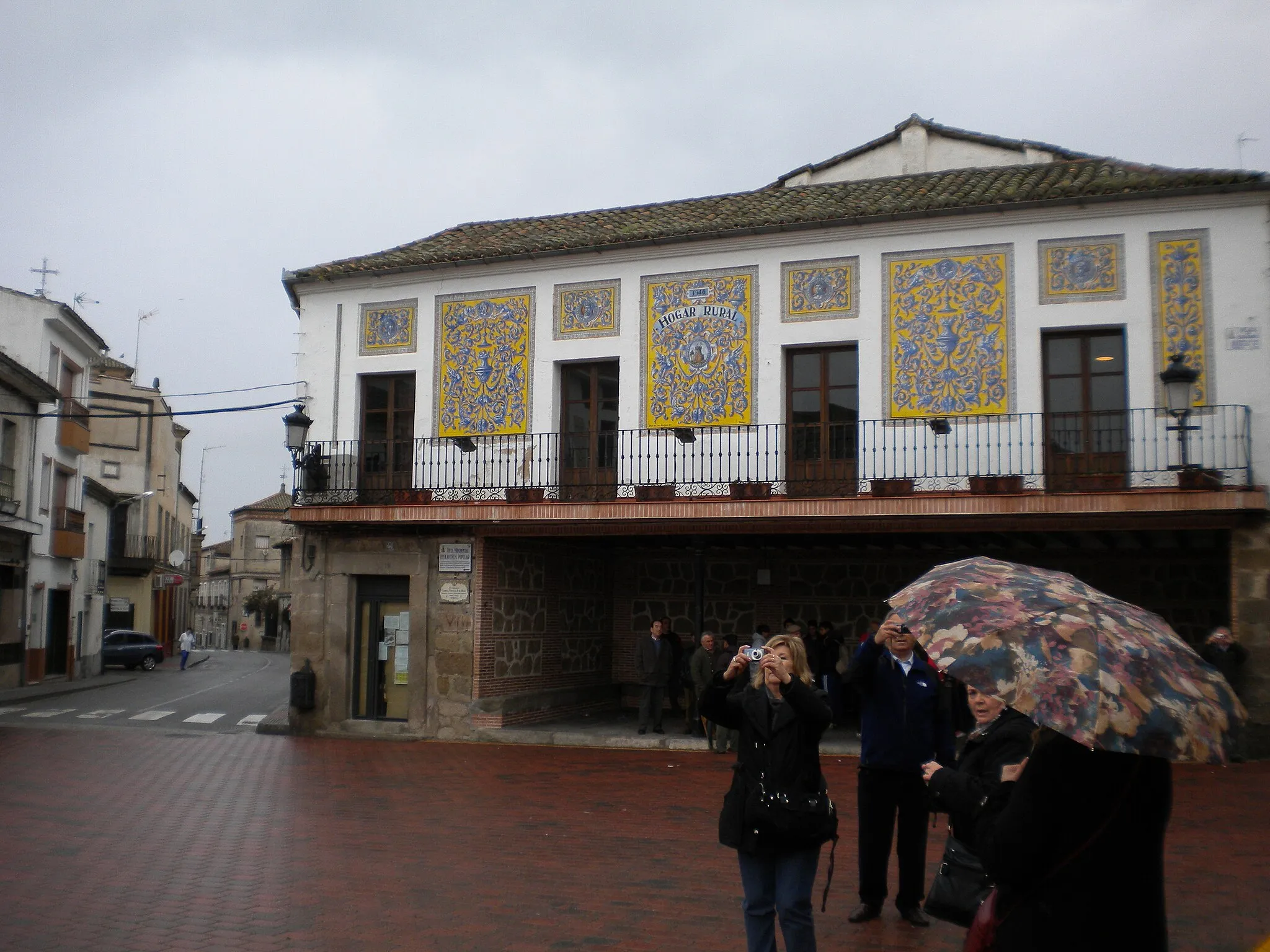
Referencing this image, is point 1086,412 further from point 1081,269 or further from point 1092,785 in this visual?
point 1092,785

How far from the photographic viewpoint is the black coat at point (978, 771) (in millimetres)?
3992

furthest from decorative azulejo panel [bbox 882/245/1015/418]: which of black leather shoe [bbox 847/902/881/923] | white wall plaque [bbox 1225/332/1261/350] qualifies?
black leather shoe [bbox 847/902/881/923]

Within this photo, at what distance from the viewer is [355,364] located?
58.4 feet

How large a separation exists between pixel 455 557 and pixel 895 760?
10936 mm

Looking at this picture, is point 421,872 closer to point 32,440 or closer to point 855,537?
point 855,537

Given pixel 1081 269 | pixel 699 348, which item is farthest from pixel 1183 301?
pixel 699 348

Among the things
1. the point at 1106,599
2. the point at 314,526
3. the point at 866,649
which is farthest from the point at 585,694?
the point at 1106,599

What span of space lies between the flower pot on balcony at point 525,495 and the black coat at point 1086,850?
1303cm

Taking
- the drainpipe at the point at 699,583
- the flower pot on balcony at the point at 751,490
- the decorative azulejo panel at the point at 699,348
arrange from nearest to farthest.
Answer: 1. the flower pot on balcony at the point at 751,490
2. the decorative azulejo panel at the point at 699,348
3. the drainpipe at the point at 699,583

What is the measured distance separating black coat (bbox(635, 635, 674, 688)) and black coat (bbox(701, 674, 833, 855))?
10804mm

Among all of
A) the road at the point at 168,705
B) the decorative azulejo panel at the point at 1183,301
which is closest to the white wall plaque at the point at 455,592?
the road at the point at 168,705

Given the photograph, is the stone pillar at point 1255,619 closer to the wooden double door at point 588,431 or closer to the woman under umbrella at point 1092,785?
the wooden double door at point 588,431

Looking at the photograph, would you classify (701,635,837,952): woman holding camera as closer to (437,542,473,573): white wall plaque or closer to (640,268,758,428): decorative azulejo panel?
(640,268,758,428): decorative azulejo panel

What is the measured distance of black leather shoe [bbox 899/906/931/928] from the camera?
6477 mm
